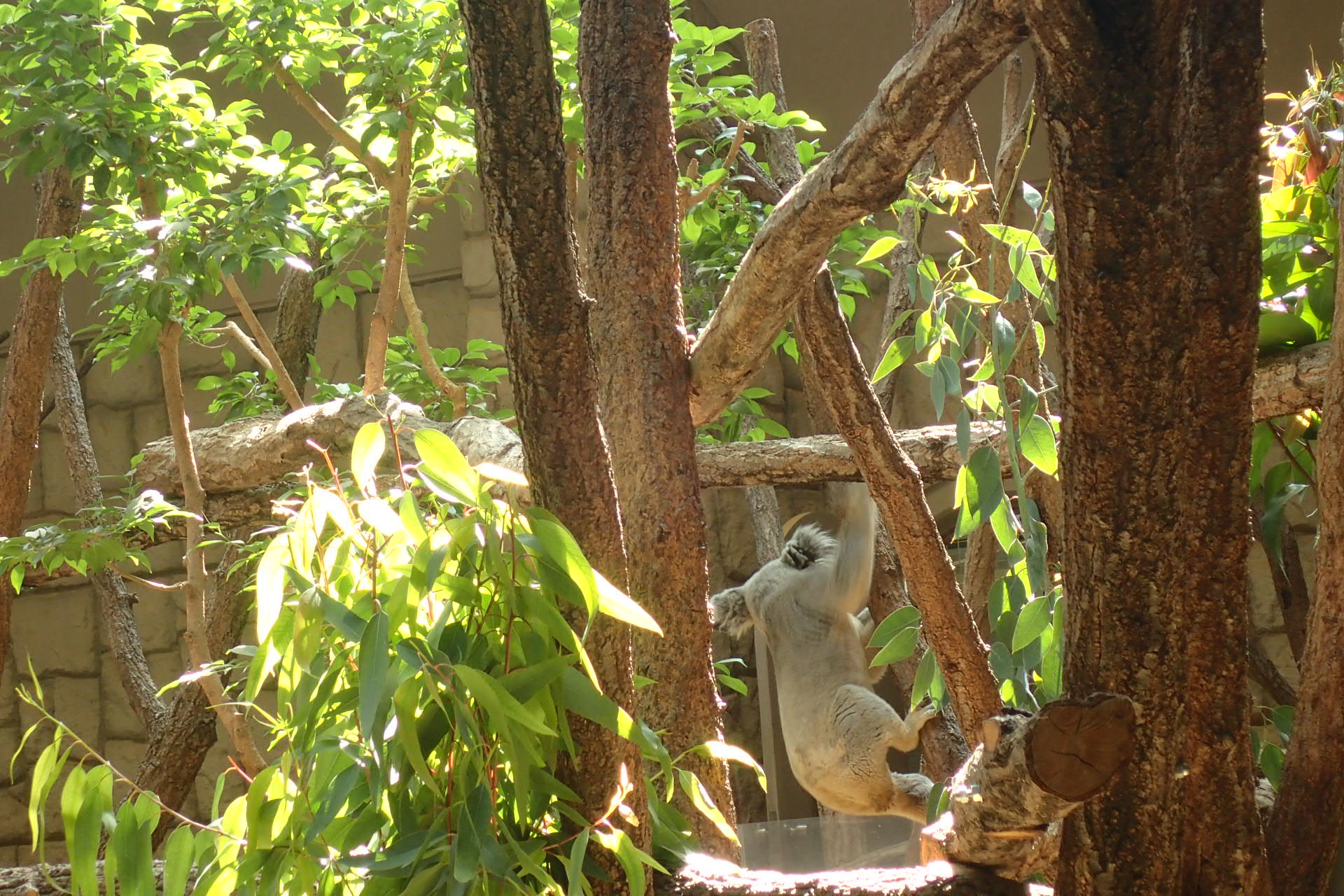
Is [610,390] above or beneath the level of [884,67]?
beneath

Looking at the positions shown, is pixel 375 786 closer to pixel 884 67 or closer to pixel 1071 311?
pixel 1071 311

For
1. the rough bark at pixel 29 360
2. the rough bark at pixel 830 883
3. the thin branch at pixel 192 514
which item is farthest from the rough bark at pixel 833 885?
the rough bark at pixel 29 360

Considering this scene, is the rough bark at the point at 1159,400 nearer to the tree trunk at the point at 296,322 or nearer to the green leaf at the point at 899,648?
the green leaf at the point at 899,648

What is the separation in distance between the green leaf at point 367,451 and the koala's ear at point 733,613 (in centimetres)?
275

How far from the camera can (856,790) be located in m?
3.26

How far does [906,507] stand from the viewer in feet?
6.79

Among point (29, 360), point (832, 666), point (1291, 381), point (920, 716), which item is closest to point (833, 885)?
point (1291, 381)

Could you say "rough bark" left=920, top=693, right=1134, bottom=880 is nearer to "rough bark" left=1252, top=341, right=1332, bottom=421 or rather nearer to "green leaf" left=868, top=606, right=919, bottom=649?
"green leaf" left=868, top=606, right=919, bottom=649

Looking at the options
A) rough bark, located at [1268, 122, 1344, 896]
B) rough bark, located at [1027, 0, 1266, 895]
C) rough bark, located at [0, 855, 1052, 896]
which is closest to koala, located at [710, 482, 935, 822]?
rough bark, located at [1268, 122, 1344, 896]

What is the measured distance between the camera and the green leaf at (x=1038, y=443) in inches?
55.3

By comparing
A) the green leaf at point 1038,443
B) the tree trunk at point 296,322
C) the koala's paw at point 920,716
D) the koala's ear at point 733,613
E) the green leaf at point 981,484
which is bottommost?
the koala's paw at point 920,716

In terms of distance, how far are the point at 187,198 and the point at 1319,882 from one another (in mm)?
2457

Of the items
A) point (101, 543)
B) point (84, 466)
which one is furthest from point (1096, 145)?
point (84, 466)

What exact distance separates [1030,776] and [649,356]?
3.45 ft
